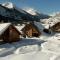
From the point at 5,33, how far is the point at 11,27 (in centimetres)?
153

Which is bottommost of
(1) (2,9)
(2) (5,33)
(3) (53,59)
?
(3) (53,59)

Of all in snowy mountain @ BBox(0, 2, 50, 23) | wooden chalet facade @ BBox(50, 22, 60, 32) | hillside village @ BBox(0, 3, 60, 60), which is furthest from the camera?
snowy mountain @ BBox(0, 2, 50, 23)

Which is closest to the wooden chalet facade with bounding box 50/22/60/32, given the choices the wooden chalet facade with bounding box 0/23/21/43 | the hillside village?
the hillside village

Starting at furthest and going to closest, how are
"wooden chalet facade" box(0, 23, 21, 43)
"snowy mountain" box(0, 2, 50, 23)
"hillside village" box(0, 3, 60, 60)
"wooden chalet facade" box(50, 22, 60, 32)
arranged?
"snowy mountain" box(0, 2, 50, 23)
"wooden chalet facade" box(50, 22, 60, 32)
"wooden chalet facade" box(0, 23, 21, 43)
"hillside village" box(0, 3, 60, 60)

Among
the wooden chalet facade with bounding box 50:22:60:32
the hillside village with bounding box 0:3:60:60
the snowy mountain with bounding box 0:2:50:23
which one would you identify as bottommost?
the hillside village with bounding box 0:3:60:60

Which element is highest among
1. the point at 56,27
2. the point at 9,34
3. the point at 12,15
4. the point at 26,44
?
the point at 12,15

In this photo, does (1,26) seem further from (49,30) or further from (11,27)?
(49,30)

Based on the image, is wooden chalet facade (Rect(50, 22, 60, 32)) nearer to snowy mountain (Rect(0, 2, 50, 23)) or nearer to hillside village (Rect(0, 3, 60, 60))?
hillside village (Rect(0, 3, 60, 60))

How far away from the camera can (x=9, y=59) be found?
61.5 ft

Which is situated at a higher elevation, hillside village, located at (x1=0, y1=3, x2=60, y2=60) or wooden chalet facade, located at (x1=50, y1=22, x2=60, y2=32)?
wooden chalet facade, located at (x1=50, y1=22, x2=60, y2=32)

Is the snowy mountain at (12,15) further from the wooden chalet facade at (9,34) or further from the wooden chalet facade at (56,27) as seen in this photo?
the wooden chalet facade at (9,34)

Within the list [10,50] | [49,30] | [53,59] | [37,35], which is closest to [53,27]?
[49,30]

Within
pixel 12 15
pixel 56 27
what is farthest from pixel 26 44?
pixel 12 15

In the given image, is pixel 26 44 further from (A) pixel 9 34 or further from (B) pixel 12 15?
(B) pixel 12 15
